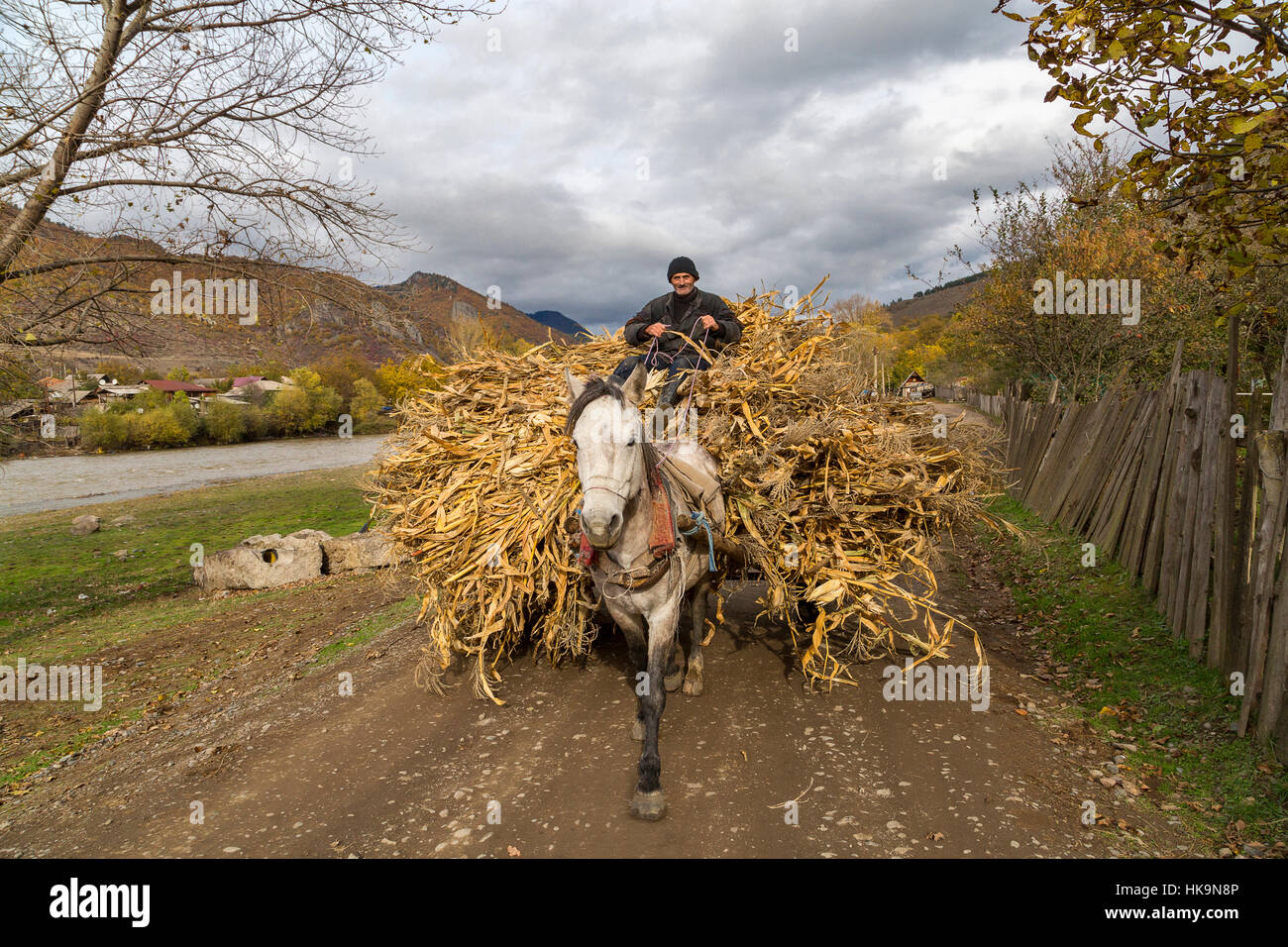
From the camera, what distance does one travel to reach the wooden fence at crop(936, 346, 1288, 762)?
13.2 feet

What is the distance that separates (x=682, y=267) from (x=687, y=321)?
0.57m

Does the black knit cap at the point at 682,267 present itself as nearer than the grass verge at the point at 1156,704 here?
No

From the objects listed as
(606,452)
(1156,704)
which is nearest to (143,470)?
(606,452)

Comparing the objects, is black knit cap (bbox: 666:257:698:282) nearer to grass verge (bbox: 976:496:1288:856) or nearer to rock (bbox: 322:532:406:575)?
grass verge (bbox: 976:496:1288:856)

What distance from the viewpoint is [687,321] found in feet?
20.7

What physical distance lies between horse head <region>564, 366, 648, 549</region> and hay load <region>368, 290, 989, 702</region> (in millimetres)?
1238

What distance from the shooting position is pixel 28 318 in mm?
6812

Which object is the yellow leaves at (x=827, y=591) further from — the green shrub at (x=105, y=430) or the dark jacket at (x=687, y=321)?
the green shrub at (x=105, y=430)

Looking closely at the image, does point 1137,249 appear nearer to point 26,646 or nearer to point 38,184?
point 38,184

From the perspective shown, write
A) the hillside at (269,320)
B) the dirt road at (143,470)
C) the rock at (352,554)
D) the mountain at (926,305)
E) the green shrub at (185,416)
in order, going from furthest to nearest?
the mountain at (926,305) → the green shrub at (185,416) → the dirt road at (143,470) → the rock at (352,554) → the hillside at (269,320)

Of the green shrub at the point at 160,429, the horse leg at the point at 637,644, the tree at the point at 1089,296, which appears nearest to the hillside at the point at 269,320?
the horse leg at the point at 637,644

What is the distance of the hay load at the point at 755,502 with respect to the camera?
5004 mm

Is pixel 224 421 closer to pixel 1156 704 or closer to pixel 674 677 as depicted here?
pixel 674 677
